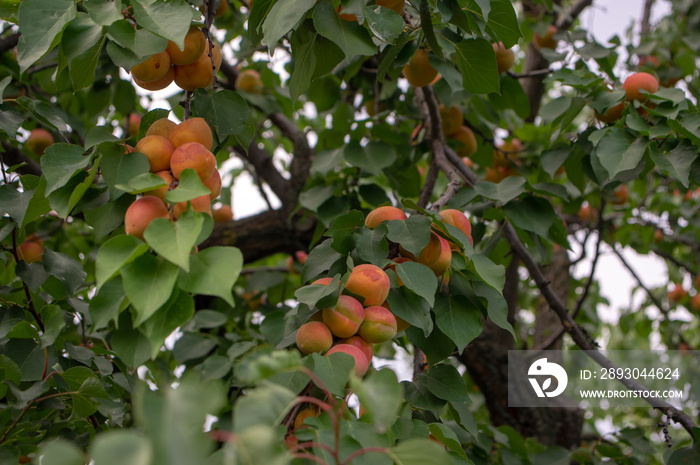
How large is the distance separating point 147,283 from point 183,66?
428mm

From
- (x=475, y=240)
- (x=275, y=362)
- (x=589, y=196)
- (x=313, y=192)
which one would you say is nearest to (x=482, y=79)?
(x=475, y=240)

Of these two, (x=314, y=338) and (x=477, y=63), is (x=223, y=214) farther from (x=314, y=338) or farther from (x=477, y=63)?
(x=314, y=338)

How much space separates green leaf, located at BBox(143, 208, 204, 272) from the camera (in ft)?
1.98

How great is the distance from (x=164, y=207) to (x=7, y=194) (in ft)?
1.46

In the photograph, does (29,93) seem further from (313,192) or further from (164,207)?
(164,207)

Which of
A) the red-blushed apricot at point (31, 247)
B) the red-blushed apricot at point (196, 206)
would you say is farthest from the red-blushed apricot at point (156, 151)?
the red-blushed apricot at point (31, 247)

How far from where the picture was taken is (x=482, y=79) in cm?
117

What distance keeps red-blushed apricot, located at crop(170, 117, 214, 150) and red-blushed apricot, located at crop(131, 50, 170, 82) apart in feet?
0.33

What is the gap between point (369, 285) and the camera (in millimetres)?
849

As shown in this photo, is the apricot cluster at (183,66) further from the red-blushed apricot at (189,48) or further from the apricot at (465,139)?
the apricot at (465,139)

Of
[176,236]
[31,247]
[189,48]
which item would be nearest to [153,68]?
[189,48]

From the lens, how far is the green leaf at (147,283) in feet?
1.96

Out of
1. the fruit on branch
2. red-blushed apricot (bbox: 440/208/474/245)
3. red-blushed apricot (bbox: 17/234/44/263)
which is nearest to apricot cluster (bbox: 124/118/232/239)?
red-blushed apricot (bbox: 440/208/474/245)

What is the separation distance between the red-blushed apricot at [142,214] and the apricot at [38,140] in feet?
4.35
